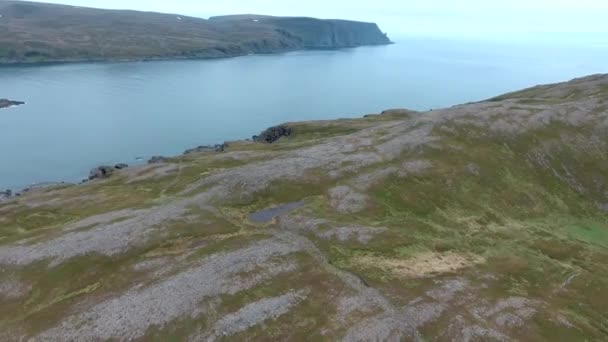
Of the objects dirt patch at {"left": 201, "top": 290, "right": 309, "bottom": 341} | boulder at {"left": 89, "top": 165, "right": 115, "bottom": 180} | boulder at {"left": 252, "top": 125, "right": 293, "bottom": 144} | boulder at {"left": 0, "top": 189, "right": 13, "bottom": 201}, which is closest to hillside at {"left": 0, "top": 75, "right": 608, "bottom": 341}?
dirt patch at {"left": 201, "top": 290, "right": 309, "bottom": 341}

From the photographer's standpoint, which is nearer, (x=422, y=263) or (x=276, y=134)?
(x=422, y=263)

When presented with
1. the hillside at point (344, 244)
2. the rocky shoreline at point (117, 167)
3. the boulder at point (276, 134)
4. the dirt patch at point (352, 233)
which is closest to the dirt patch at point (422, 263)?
the hillside at point (344, 244)

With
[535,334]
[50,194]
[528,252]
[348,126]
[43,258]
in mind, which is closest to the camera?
[535,334]

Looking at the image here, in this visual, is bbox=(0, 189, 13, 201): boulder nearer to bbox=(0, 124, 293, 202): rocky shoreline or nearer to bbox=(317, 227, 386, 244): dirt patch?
bbox=(0, 124, 293, 202): rocky shoreline

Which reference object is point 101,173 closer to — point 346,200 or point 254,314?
point 346,200

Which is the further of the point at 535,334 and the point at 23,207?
the point at 23,207

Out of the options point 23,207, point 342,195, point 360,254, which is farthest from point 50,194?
point 360,254

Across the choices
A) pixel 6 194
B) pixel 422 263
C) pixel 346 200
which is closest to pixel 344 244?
pixel 422 263

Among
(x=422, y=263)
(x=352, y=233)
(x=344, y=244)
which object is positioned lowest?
(x=344, y=244)

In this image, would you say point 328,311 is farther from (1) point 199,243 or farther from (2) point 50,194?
(2) point 50,194
